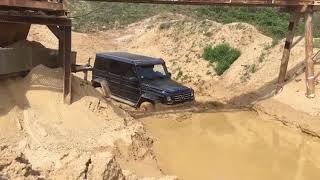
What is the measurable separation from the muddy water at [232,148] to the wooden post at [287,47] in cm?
195

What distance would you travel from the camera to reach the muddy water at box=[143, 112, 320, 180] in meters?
13.1

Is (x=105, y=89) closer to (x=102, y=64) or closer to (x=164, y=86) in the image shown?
(x=102, y=64)

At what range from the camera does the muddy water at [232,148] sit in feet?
43.0

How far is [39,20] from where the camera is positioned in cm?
1186

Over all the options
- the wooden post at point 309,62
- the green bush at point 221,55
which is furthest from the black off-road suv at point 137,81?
the green bush at point 221,55

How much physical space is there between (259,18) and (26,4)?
22886mm

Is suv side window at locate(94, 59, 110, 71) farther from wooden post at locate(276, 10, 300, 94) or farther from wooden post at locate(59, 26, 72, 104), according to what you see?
wooden post at locate(276, 10, 300, 94)

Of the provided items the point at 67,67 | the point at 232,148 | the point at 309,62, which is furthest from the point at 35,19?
the point at 309,62

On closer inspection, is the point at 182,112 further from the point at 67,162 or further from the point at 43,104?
the point at 67,162

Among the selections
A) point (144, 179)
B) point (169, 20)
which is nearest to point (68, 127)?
point (144, 179)

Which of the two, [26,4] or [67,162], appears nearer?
[67,162]

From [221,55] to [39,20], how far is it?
1347cm

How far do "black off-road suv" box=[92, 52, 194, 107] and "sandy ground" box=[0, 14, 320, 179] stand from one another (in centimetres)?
215

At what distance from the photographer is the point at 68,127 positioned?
472 inches
